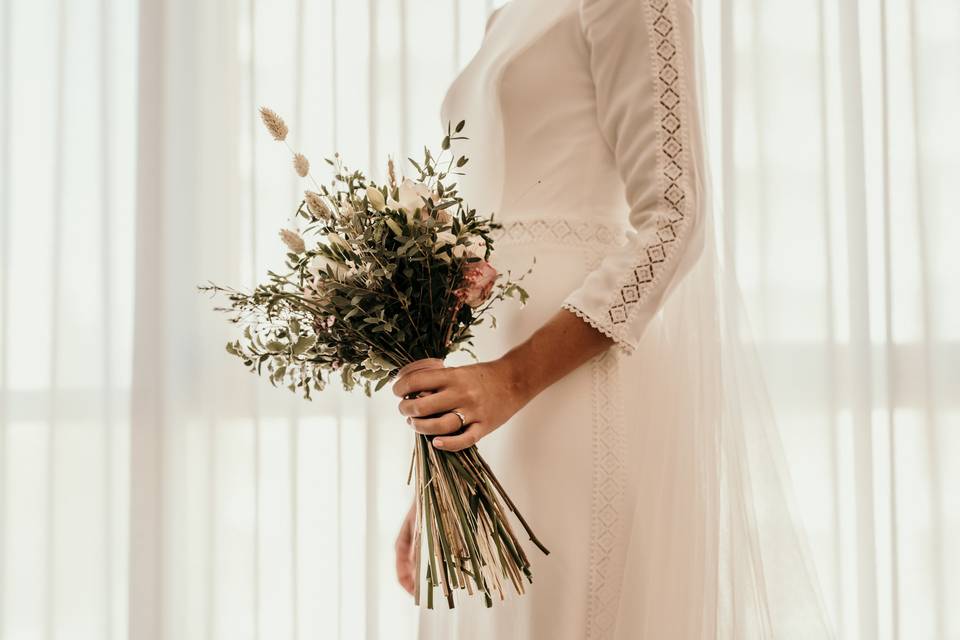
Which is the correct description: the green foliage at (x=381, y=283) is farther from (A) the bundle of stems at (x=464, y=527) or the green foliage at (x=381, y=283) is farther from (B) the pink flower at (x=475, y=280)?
(A) the bundle of stems at (x=464, y=527)

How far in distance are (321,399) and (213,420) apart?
259 millimetres

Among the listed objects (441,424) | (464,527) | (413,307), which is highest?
(413,307)

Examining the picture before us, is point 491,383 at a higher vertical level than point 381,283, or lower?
lower

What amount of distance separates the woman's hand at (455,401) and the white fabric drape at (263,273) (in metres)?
1.05

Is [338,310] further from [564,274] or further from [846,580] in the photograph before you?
[846,580]

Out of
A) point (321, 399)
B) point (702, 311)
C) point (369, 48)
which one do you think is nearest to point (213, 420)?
point (321, 399)

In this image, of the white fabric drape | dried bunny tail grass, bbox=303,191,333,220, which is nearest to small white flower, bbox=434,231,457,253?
dried bunny tail grass, bbox=303,191,333,220

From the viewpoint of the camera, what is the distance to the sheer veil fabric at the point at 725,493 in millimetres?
906

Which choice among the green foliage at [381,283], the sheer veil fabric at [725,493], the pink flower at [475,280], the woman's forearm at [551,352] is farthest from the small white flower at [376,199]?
the sheer veil fabric at [725,493]

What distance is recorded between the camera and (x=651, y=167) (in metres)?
0.89

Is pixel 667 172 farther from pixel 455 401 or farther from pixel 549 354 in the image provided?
pixel 455 401

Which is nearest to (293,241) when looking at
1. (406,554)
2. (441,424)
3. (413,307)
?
(413,307)

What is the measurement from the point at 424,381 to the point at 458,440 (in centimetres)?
7

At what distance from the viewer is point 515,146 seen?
101 cm
